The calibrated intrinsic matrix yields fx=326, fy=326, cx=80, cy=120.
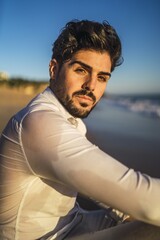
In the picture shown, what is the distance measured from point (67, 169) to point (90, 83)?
78 cm

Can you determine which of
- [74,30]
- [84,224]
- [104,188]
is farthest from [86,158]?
[74,30]

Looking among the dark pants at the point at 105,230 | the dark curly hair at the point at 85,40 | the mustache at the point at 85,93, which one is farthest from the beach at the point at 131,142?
the mustache at the point at 85,93

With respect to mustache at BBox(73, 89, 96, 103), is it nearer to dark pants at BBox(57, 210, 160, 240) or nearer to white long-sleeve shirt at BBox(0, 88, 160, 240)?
white long-sleeve shirt at BBox(0, 88, 160, 240)

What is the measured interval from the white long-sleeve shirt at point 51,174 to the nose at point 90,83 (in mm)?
452

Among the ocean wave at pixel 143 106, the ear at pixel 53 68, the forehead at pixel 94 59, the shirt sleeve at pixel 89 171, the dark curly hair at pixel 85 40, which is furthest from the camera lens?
the ocean wave at pixel 143 106

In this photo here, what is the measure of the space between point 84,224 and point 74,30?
134cm

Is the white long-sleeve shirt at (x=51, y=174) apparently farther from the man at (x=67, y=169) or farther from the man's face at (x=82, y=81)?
the man's face at (x=82, y=81)

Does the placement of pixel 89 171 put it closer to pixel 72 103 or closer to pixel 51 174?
pixel 51 174

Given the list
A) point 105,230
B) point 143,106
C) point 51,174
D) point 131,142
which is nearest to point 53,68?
point 51,174

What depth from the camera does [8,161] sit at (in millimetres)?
1541

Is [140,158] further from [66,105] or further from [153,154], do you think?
[66,105]

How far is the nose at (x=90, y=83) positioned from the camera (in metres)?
2.02

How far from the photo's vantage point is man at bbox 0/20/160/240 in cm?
137

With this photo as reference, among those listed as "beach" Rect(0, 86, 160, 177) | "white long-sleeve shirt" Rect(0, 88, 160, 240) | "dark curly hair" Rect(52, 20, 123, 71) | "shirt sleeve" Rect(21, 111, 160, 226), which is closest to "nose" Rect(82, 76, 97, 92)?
"dark curly hair" Rect(52, 20, 123, 71)
